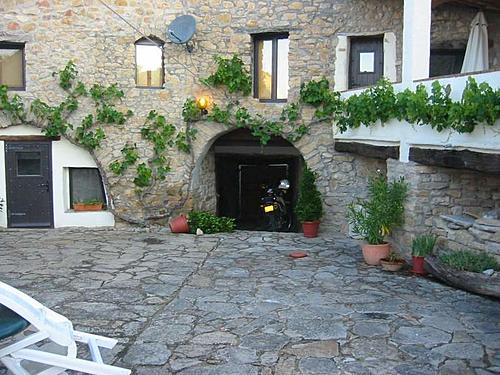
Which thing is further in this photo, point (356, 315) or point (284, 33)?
point (284, 33)

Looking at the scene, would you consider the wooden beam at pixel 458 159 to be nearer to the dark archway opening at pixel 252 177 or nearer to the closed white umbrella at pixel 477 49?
the closed white umbrella at pixel 477 49

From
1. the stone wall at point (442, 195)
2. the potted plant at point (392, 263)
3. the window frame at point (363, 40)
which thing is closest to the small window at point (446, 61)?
the window frame at point (363, 40)

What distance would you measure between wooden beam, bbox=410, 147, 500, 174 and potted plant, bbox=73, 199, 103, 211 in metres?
6.22

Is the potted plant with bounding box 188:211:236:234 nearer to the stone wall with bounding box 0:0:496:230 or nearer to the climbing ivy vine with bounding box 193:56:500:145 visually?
the stone wall with bounding box 0:0:496:230

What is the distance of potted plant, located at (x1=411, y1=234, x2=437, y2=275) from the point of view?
7.05 m

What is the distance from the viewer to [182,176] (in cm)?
1058

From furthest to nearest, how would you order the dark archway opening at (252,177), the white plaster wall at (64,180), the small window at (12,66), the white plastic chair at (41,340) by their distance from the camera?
the dark archway opening at (252,177)
the white plaster wall at (64,180)
the small window at (12,66)
the white plastic chair at (41,340)

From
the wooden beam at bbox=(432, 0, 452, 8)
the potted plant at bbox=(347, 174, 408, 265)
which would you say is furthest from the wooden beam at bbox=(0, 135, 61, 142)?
the wooden beam at bbox=(432, 0, 452, 8)

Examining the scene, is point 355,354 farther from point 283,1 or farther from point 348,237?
point 283,1

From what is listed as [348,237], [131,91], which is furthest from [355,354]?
[131,91]

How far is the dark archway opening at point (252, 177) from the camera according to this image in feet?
42.5

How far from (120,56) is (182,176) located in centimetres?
255

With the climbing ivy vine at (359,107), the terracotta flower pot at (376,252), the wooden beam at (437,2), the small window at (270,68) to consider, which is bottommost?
the terracotta flower pot at (376,252)

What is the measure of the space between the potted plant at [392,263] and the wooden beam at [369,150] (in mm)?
1460
